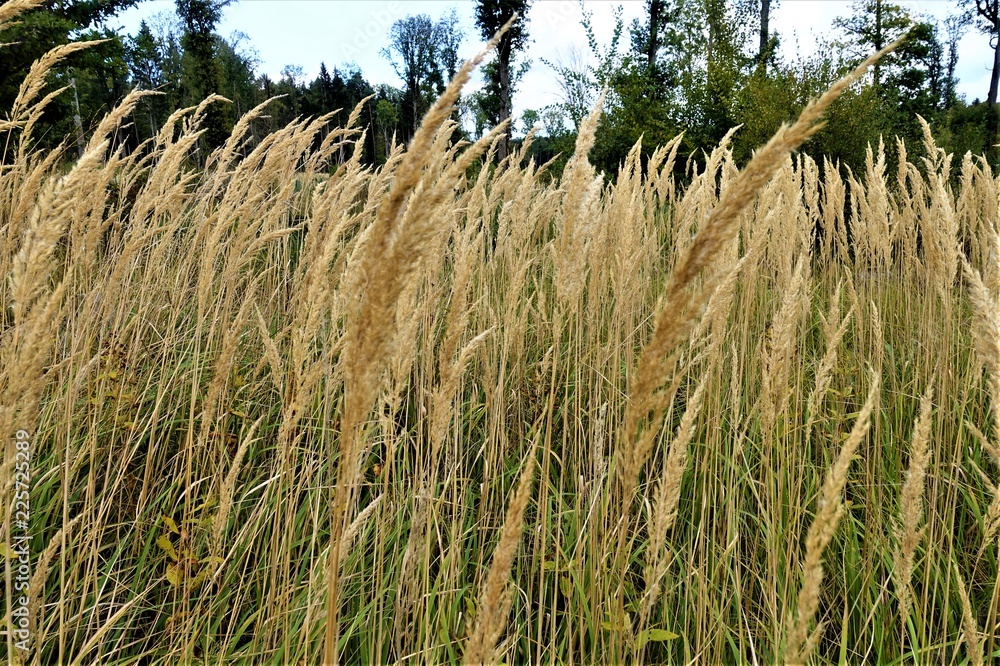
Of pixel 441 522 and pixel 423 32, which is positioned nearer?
pixel 441 522

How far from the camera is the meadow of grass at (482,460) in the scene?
35.2 inches

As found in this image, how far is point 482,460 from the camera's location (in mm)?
2361

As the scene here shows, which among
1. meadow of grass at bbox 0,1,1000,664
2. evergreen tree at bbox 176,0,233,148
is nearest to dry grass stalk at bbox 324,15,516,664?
meadow of grass at bbox 0,1,1000,664

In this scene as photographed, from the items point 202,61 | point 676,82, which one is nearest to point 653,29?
point 676,82

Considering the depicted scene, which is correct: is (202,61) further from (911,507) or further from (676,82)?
(911,507)

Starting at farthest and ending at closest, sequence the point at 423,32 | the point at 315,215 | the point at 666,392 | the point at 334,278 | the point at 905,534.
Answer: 1. the point at 423,32
2. the point at 334,278
3. the point at 315,215
4. the point at 905,534
5. the point at 666,392

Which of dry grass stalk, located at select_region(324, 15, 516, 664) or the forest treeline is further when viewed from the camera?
the forest treeline

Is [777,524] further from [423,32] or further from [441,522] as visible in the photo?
[423,32]

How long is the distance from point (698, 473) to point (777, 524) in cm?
49

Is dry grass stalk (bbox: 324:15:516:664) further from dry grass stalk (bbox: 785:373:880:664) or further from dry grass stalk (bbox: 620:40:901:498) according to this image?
dry grass stalk (bbox: 785:373:880:664)

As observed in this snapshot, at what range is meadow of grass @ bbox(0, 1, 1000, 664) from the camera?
89 centimetres

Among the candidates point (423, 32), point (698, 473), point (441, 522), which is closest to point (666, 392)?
point (441, 522)

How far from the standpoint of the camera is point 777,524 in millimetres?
1606

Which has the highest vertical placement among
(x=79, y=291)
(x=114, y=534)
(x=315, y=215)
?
(x=315, y=215)
